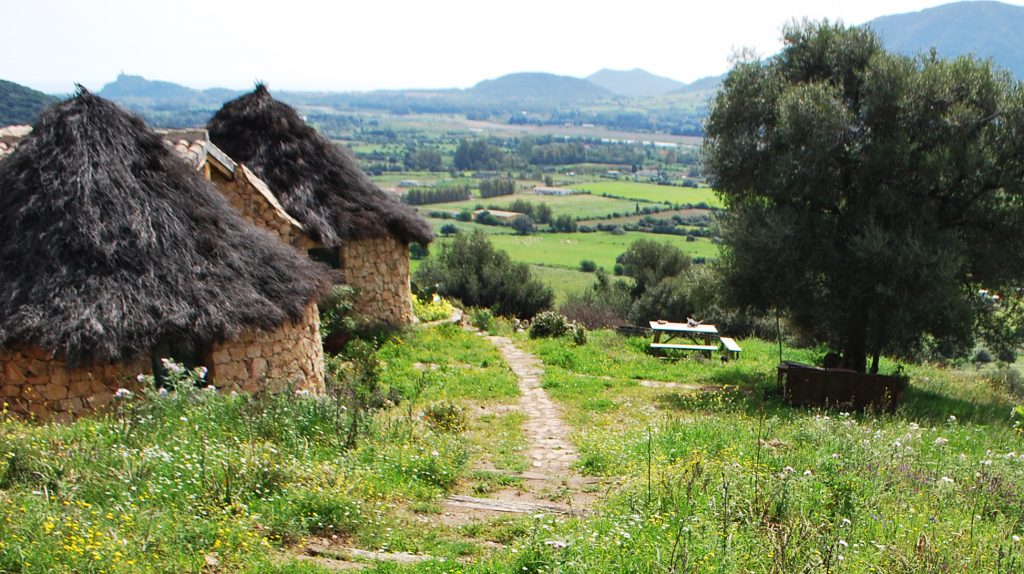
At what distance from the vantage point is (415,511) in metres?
6.53

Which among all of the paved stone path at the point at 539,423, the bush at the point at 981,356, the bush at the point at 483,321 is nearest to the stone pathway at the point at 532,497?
the paved stone path at the point at 539,423

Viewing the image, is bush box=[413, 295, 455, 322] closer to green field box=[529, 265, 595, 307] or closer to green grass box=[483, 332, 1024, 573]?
green grass box=[483, 332, 1024, 573]

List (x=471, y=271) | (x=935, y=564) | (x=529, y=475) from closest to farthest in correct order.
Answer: (x=935, y=564) < (x=529, y=475) < (x=471, y=271)

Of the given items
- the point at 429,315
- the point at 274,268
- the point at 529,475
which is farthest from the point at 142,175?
the point at 429,315

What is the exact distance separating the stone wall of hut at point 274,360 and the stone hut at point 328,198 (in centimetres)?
454

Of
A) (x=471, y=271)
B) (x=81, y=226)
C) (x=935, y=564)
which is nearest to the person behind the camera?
(x=935, y=564)

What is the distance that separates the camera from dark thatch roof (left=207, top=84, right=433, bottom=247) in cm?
1705

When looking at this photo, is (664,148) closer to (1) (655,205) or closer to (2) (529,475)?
(1) (655,205)

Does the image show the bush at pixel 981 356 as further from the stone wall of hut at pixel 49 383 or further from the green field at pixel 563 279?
the stone wall of hut at pixel 49 383

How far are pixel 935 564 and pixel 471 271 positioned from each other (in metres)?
26.1

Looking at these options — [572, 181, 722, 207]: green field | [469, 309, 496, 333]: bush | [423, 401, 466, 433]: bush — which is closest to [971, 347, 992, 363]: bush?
[469, 309, 496, 333]: bush

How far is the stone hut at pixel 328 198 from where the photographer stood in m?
17.1

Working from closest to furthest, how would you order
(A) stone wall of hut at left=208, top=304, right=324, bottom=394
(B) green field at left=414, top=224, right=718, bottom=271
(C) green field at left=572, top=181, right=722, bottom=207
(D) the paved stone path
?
(D) the paved stone path → (A) stone wall of hut at left=208, top=304, right=324, bottom=394 → (B) green field at left=414, top=224, right=718, bottom=271 → (C) green field at left=572, top=181, right=722, bottom=207

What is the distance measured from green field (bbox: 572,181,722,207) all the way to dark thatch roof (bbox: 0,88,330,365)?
72.5 meters
